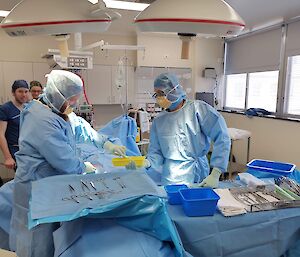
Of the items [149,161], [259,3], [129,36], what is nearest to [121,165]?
[149,161]

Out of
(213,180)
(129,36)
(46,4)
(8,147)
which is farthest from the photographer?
(129,36)

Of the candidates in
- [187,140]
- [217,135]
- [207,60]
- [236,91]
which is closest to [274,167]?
[217,135]

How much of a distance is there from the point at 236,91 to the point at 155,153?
146 inches

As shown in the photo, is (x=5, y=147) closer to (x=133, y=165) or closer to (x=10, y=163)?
(x=10, y=163)

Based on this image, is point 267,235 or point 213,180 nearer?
point 267,235

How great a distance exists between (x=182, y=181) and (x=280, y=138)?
2683 millimetres

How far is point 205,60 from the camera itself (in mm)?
5129

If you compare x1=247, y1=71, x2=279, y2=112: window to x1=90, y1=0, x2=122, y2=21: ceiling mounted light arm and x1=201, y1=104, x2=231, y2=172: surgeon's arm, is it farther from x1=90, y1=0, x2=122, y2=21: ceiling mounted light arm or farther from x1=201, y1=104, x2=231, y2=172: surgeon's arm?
x1=90, y1=0, x2=122, y2=21: ceiling mounted light arm

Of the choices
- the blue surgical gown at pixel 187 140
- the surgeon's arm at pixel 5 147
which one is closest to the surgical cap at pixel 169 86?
the blue surgical gown at pixel 187 140

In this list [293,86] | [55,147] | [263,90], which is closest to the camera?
[55,147]

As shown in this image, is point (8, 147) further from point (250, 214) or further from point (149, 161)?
point (250, 214)

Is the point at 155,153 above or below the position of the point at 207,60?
below

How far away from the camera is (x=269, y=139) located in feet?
13.5

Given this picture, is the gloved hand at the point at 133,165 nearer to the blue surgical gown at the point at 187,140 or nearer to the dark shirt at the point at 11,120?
the blue surgical gown at the point at 187,140
